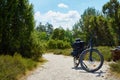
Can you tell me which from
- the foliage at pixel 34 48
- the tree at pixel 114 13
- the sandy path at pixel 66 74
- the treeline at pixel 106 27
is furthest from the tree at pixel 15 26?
the tree at pixel 114 13

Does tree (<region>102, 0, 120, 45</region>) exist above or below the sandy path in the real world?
above

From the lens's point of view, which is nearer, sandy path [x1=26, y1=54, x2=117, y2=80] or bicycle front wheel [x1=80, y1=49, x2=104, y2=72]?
sandy path [x1=26, y1=54, x2=117, y2=80]

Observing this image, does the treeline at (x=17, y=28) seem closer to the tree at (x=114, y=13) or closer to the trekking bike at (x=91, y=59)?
the trekking bike at (x=91, y=59)

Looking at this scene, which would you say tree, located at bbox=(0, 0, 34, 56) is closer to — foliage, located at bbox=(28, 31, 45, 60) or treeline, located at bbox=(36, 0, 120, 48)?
foliage, located at bbox=(28, 31, 45, 60)

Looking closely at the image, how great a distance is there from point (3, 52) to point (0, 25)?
6.01ft

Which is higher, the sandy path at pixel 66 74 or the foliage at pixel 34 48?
the foliage at pixel 34 48

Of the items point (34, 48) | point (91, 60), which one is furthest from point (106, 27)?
point (91, 60)

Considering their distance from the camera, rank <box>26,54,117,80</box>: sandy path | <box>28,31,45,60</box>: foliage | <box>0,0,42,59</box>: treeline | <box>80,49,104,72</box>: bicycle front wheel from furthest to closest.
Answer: <box>28,31,45,60</box>: foliage
<box>0,0,42,59</box>: treeline
<box>80,49,104,72</box>: bicycle front wheel
<box>26,54,117,80</box>: sandy path

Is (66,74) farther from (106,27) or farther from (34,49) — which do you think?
(106,27)

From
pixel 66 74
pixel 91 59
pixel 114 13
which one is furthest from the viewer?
pixel 114 13

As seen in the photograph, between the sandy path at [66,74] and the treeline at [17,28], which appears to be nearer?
the sandy path at [66,74]

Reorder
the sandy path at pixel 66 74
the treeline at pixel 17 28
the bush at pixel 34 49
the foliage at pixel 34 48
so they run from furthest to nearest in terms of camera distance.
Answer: the foliage at pixel 34 48 → the bush at pixel 34 49 → the treeline at pixel 17 28 → the sandy path at pixel 66 74

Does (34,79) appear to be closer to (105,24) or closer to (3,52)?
(3,52)

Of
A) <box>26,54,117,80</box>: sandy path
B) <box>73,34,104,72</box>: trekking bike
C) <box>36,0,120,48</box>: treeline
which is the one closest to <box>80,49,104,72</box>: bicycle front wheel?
<box>73,34,104,72</box>: trekking bike
